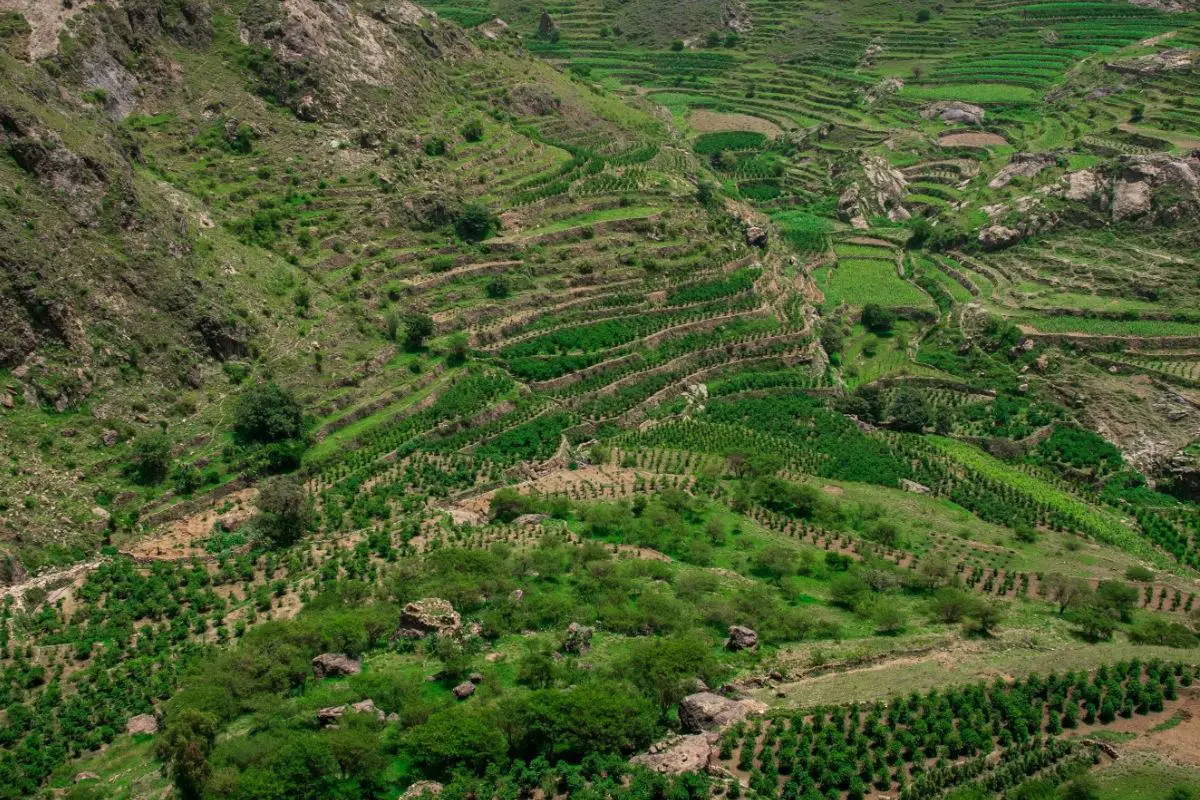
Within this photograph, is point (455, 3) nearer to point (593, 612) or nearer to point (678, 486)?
point (678, 486)

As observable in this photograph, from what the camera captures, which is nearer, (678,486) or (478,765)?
(478,765)

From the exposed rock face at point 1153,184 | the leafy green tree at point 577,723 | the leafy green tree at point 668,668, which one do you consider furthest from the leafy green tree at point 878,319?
the leafy green tree at point 577,723

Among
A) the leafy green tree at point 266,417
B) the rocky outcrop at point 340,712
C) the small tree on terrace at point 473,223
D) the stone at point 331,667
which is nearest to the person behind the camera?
the rocky outcrop at point 340,712

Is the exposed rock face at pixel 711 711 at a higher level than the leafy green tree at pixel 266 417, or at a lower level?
lower

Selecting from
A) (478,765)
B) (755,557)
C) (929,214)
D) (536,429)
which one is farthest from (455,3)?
(478,765)

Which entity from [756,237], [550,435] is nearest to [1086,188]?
[756,237]

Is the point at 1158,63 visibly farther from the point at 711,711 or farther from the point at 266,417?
the point at 711,711

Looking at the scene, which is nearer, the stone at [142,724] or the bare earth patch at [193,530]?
the stone at [142,724]

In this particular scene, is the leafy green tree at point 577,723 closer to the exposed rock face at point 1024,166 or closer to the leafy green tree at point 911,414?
the leafy green tree at point 911,414
